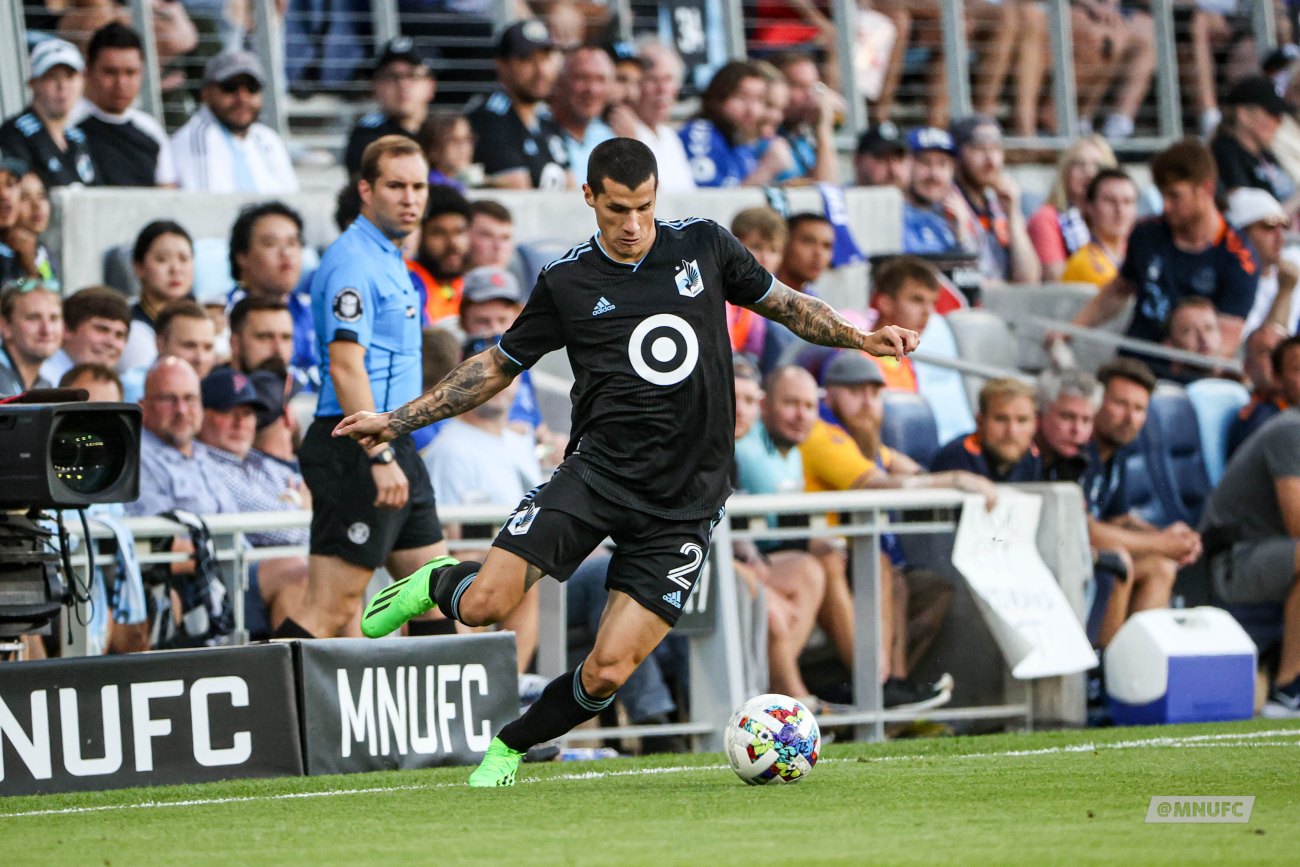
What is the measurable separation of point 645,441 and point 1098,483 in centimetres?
556

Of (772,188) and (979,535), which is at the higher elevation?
(772,188)

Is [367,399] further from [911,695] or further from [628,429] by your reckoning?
[911,695]

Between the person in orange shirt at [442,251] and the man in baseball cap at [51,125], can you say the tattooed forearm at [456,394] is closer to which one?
the person in orange shirt at [442,251]

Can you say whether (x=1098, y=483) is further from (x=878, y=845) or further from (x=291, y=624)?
(x=878, y=845)

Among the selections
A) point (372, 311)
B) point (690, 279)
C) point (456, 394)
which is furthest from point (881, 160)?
point (456, 394)

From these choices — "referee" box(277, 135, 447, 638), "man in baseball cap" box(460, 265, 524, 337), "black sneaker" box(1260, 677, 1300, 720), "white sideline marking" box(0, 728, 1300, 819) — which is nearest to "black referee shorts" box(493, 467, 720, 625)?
"white sideline marking" box(0, 728, 1300, 819)

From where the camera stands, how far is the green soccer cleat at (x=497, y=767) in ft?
24.8

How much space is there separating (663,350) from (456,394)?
770 millimetres

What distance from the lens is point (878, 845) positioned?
552cm

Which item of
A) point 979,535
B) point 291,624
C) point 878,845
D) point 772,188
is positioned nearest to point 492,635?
point 291,624

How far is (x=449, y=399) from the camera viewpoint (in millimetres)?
7496

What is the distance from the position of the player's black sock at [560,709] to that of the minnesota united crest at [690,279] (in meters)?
1.35

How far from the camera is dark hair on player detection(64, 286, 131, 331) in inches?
406

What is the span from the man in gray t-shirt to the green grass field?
9.72ft
